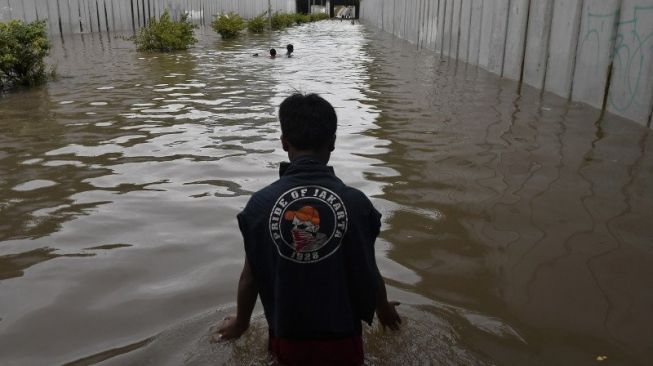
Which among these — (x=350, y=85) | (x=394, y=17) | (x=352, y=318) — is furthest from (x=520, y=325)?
(x=394, y=17)

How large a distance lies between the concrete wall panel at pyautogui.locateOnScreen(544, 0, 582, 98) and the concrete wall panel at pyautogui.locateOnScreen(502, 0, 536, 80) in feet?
4.51

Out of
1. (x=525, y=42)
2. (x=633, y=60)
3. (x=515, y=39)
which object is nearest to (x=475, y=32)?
(x=515, y=39)

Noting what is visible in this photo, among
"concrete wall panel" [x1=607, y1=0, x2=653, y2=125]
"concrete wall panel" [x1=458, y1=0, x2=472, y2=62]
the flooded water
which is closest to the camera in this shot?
the flooded water

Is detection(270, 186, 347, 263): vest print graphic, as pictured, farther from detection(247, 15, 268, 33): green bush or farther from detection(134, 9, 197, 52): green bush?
detection(247, 15, 268, 33): green bush

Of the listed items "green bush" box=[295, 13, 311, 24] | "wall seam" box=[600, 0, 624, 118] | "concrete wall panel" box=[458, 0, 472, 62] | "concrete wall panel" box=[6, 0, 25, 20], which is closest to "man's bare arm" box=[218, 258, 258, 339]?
"wall seam" box=[600, 0, 624, 118]

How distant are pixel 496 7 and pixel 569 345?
12.3m

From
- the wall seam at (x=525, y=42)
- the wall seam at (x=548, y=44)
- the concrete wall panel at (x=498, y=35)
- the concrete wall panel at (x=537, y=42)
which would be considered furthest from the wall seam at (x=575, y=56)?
the concrete wall panel at (x=498, y=35)

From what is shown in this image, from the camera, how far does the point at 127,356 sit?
9.17 feet

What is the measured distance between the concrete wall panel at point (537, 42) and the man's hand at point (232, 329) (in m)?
9.90

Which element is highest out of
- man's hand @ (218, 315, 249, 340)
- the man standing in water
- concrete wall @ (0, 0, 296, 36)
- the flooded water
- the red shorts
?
concrete wall @ (0, 0, 296, 36)

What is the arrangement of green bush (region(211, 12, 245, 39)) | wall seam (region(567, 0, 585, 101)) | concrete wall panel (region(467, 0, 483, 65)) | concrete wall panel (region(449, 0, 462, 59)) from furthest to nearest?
1. green bush (region(211, 12, 245, 39))
2. concrete wall panel (region(449, 0, 462, 59))
3. concrete wall panel (region(467, 0, 483, 65))
4. wall seam (region(567, 0, 585, 101))

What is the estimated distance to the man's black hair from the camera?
216 cm

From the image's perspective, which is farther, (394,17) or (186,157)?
(394,17)

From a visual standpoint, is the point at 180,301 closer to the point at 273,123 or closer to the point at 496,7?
the point at 273,123
